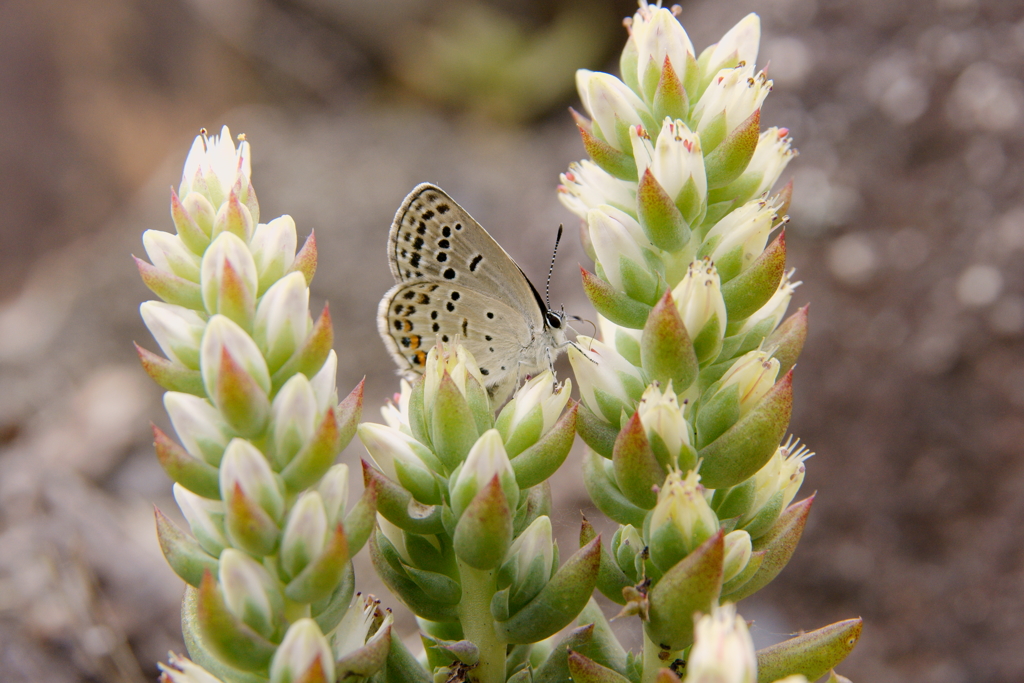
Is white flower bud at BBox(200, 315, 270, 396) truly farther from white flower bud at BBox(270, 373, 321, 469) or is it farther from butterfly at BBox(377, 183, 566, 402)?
butterfly at BBox(377, 183, 566, 402)

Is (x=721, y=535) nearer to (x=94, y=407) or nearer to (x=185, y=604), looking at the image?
(x=185, y=604)

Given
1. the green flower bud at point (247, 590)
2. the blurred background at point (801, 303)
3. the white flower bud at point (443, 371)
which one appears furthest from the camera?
the blurred background at point (801, 303)

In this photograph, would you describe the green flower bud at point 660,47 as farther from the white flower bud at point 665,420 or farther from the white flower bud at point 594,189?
the white flower bud at point 665,420

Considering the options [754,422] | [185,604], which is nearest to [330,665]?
[185,604]

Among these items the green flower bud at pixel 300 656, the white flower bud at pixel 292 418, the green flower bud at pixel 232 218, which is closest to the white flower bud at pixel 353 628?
the green flower bud at pixel 300 656

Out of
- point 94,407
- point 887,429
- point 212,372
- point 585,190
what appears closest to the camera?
point 212,372

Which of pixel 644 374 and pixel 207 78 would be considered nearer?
pixel 644 374
